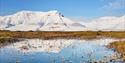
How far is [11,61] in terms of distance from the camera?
31.7 meters

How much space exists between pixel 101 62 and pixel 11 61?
896 cm

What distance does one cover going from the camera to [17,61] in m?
31.0

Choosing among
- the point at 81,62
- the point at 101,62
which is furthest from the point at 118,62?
the point at 81,62

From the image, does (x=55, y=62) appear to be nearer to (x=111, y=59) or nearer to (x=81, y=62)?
(x=81, y=62)

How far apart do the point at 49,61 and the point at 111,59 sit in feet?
20.7

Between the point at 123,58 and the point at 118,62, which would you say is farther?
the point at 123,58

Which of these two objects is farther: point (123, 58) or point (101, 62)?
point (123, 58)

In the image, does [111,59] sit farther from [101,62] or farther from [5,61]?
[5,61]

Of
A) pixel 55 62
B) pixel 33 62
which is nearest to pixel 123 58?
pixel 55 62

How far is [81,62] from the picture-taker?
3048 centimetres

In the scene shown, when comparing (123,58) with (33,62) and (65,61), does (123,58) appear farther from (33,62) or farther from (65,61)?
(33,62)

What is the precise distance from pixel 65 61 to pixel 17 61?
4.71 metres

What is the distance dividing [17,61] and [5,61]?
1653mm

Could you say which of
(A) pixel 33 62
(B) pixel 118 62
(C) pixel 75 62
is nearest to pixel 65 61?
(C) pixel 75 62
